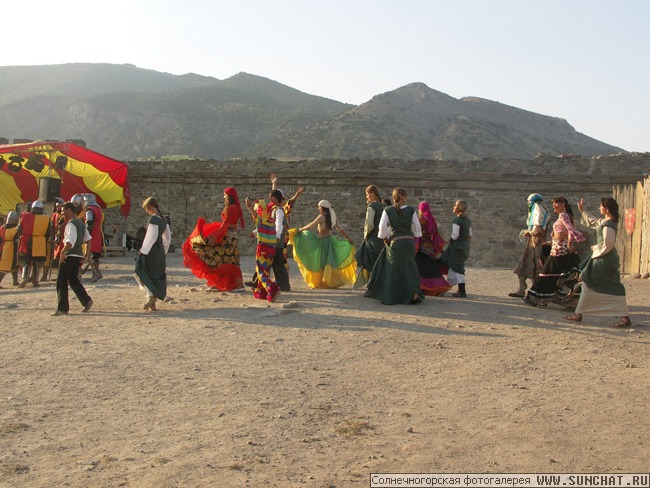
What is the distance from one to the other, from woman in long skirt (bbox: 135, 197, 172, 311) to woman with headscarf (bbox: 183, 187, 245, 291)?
4.28 ft

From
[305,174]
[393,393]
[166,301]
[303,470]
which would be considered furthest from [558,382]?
[305,174]

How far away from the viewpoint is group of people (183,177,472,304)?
934 centimetres

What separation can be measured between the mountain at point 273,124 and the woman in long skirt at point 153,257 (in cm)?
2777

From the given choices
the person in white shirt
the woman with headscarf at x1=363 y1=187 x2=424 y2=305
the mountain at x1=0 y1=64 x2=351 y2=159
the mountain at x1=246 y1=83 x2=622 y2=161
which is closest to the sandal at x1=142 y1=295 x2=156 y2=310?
the person in white shirt

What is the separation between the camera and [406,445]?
414cm

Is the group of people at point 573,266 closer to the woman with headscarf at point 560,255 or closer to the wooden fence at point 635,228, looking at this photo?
the woman with headscarf at point 560,255

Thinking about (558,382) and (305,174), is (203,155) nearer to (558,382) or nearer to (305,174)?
(305,174)

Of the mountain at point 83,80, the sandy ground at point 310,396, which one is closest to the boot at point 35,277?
the sandy ground at point 310,396

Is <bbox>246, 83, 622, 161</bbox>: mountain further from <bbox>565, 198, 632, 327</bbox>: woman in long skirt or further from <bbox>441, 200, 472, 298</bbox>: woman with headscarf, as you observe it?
<bbox>565, 198, 632, 327</bbox>: woman in long skirt

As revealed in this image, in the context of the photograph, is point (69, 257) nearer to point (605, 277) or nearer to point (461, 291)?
point (461, 291)

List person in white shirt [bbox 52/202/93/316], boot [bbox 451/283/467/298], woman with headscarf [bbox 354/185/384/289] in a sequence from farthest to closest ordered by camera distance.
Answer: boot [bbox 451/283/467/298] < woman with headscarf [bbox 354/185/384/289] < person in white shirt [bbox 52/202/93/316]

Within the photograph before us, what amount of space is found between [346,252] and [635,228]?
22.4 ft

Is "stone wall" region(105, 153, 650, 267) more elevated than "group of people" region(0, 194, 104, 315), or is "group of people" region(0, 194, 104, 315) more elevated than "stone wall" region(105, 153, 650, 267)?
"stone wall" region(105, 153, 650, 267)

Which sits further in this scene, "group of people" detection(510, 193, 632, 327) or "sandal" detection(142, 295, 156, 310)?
"sandal" detection(142, 295, 156, 310)
